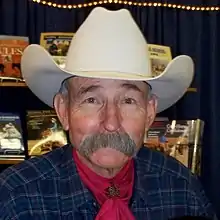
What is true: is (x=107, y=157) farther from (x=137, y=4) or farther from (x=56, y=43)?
(x=137, y=4)

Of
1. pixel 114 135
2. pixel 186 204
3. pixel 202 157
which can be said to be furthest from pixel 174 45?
pixel 114 135

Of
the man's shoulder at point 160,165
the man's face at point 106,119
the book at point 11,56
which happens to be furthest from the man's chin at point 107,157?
the book at point 11,56

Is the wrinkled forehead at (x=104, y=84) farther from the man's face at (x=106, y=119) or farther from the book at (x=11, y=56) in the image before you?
the book at (x=11, y=56)

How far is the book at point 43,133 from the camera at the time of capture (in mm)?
2895

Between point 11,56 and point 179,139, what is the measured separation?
905 mm

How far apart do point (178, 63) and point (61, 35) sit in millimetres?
1385

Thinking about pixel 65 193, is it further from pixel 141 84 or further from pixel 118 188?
pixel 141 84

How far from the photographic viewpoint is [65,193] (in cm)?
158

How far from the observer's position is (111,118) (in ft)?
4.77

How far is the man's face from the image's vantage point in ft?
4.77

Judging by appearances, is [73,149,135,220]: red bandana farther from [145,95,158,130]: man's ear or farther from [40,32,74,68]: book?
[40,32,74,68]: book

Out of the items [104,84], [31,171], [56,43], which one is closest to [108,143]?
[104,84]

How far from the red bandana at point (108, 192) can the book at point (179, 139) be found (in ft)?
4.48

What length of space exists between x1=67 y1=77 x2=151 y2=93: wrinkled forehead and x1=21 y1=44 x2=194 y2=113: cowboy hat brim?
2cm
